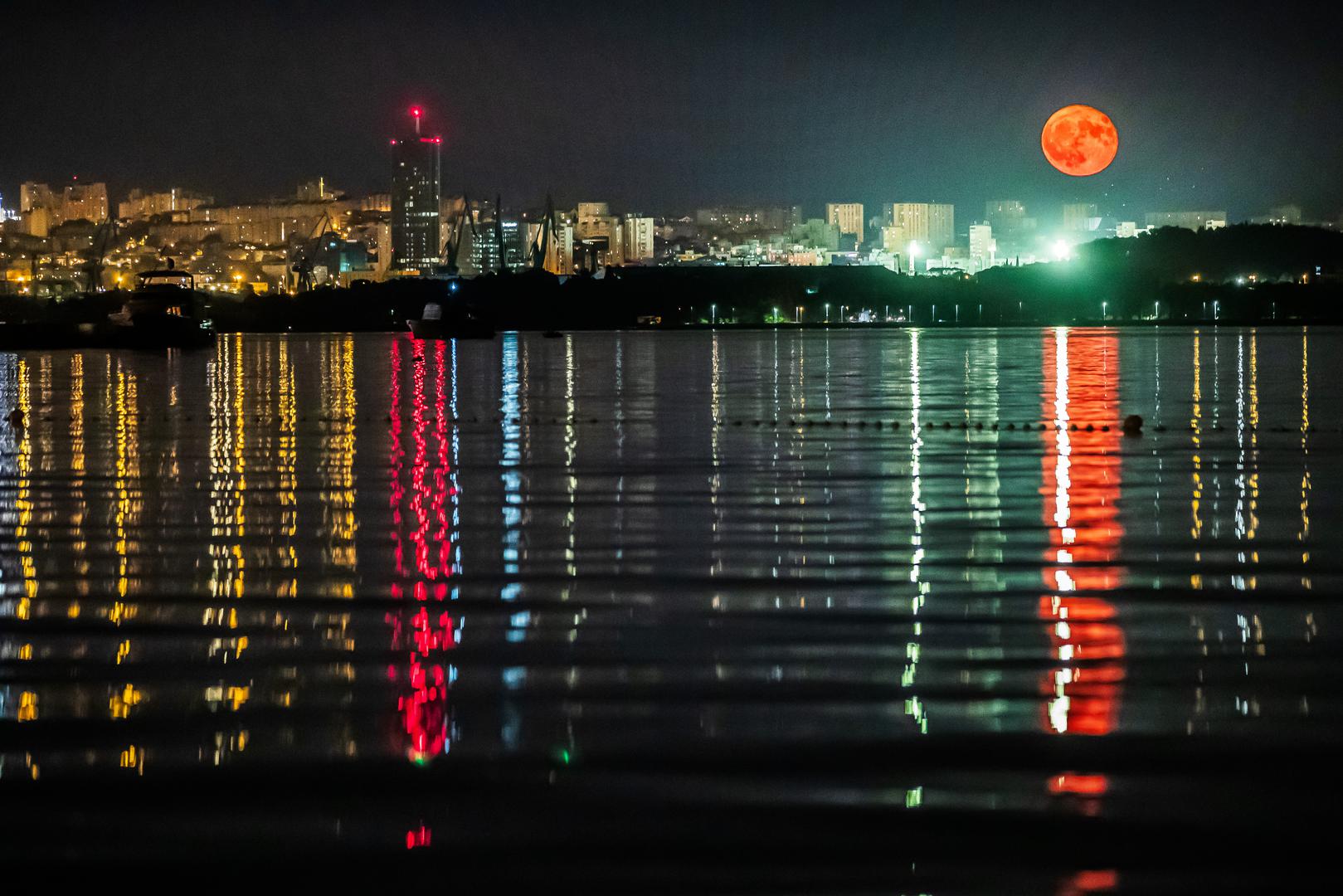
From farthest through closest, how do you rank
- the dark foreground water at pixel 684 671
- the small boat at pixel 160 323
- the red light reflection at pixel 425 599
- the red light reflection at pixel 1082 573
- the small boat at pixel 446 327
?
the small boat at pixel 446 327 < the small boat at pixel 160 323 < the red light reflection at pixel 1082 573 < the red light reflection at pixel 425 599 < the dark foreground water at pixel 684 671

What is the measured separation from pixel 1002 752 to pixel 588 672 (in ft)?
6.14

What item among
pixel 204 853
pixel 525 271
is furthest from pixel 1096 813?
pixel 525 271

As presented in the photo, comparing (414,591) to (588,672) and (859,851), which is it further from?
(859,851)

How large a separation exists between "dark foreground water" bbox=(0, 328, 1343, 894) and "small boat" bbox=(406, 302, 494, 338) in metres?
93.2

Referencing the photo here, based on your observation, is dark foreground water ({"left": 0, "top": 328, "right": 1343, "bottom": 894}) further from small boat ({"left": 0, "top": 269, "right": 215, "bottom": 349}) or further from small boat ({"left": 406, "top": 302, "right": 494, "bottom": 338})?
small boat ({"left": 406, "top": 302, "right": 494, "bottom": 338})

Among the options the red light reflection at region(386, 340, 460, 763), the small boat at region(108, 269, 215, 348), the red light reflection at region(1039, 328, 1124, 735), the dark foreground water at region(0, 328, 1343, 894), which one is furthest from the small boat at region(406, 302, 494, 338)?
the dark foreground water at region(0, 328, 1343, 894)

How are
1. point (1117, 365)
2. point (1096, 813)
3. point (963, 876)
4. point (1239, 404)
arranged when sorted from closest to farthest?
point (963, 876), point (1096, 813), point (1239, 404), point (1117, 365)

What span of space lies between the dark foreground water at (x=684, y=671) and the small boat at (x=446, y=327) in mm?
93240

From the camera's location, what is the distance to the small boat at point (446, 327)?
109062mm

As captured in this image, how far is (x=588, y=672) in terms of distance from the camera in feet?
21.2

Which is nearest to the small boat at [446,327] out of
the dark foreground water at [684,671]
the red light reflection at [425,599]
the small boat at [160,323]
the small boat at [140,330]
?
the small boat at [140,330]

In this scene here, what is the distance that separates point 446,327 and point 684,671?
104 meters

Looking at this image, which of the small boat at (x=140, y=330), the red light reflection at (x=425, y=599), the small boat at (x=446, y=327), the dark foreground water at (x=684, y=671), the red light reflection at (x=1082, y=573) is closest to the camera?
the dark foreground water at (x=684, y=671)

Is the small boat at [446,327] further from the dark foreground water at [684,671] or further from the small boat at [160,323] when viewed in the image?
the dark foreground water at [684,671]
